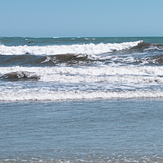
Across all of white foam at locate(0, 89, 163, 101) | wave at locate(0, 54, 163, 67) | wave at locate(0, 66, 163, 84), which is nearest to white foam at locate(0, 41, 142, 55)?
wave at locate(0, 54, 163, 67)

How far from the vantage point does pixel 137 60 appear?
18281 millimetres

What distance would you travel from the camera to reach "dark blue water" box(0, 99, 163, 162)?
3885 mm

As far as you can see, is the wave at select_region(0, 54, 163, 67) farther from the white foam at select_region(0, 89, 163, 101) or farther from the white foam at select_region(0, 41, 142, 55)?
the white foam at select_region(0, 89, 163, 101)

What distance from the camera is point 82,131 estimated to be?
496 cm

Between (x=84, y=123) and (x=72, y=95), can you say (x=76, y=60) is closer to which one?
(x=72, y=95)

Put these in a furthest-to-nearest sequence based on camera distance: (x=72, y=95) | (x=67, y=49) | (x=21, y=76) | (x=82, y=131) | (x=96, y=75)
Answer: (x=67, y=49) → (x=96, y=75) → (x=21, y=76) → (x=72, y=95) → (x=82, y=131)

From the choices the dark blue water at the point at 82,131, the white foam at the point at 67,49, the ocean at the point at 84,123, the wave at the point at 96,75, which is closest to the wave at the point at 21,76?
the wave at the point at 96,75

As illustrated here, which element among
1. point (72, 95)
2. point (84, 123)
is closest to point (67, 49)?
point (72, 95)

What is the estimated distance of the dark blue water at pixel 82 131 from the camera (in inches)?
153

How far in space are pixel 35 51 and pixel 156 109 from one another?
19.6m

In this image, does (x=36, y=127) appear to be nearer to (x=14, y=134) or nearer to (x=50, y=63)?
(x=14, y=134)

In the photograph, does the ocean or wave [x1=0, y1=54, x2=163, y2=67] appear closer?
the ocean

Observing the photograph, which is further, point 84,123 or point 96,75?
point 96,75

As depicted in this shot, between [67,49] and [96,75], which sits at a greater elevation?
[67,49]
